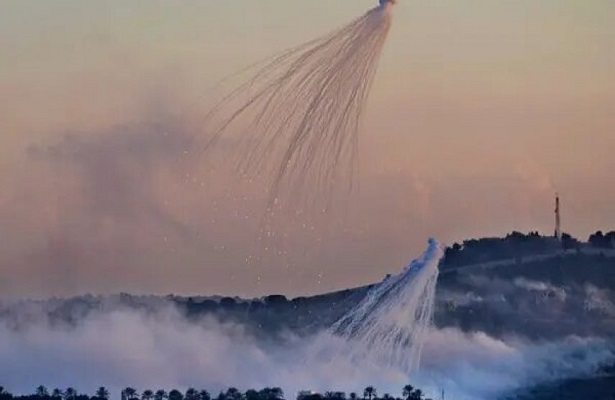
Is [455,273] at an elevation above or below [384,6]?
above

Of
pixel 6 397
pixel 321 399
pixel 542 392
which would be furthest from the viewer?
pixel 6 397

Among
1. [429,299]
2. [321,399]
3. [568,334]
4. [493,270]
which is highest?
[493,270]

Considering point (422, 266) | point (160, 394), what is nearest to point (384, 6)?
point (422, 266)

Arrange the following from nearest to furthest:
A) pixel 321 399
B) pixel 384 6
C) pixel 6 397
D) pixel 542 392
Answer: pixel 384 6
pixel 321 399
pixel 542 392
pixel 6 397

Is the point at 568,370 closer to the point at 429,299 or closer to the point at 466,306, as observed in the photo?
the point at 466,306

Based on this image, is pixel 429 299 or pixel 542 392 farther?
pixel 542 392

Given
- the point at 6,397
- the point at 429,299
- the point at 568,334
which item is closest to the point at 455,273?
the point at 568,334

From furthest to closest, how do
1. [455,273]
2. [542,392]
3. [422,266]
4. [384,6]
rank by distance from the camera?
1. [455,273]
2. [542,392]
3. [422,266]
4. [384,6]

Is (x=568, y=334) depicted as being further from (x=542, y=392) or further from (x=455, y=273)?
(x=455, y=273)

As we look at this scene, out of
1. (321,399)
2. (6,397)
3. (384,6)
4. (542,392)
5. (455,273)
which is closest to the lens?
(384,6)
